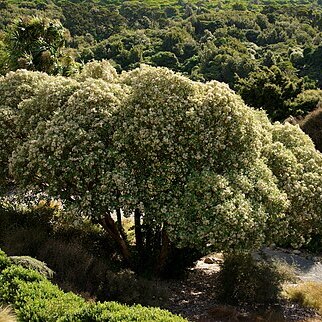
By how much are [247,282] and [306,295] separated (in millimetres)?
2201

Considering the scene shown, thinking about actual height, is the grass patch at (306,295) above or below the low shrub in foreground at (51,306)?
below

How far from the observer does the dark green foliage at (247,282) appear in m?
13.0

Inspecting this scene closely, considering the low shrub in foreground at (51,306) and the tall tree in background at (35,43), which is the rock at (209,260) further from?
the tall tree in background at (35,43)

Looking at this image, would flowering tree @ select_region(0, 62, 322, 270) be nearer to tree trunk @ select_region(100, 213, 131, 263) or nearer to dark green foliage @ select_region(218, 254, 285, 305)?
dark green foliage @ select_region(218, 254, 285, 305)

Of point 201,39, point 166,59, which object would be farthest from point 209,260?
point 201,39

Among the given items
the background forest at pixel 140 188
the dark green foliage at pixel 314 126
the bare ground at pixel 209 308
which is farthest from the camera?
the dark green foliage at pixel 314 126

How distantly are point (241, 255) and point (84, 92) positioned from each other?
609cm

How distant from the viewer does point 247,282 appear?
42.5 ft

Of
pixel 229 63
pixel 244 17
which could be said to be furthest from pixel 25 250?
pixel 244 17

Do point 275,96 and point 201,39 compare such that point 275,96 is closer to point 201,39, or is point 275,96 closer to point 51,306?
point 51,306

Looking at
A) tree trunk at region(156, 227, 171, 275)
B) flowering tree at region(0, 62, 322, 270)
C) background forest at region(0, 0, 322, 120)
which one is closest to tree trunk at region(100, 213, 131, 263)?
tree trunk at region(156, 227, 171, 275)

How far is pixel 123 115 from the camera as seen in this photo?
39.5ft

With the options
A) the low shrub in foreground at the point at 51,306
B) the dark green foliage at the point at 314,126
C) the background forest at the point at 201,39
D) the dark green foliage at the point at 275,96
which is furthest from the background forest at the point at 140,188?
the background forest at the point at 201,39

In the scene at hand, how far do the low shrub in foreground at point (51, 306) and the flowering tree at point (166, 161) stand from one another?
8.21ft
